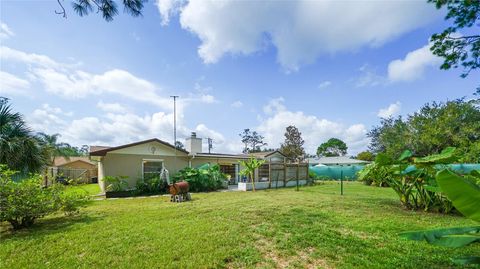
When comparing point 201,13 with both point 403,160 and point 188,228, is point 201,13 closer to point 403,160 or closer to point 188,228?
point 188,228

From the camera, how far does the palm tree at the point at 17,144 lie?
903 centimetres

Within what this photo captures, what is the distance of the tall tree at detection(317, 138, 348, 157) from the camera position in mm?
69438

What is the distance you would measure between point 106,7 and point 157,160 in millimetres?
13222

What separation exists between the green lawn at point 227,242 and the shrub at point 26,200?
0.42 m

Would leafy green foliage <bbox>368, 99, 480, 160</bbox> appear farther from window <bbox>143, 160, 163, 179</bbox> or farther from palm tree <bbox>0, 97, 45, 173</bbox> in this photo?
palm tree <bbox>0, 97, 45, 173</bbox>

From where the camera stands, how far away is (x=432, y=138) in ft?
85.7

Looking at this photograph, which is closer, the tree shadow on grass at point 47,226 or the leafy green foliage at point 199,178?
the tree shadow on grass at point 47,226

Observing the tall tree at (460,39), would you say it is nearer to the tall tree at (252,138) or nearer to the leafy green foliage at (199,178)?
the leafy green foliage at (199,178)

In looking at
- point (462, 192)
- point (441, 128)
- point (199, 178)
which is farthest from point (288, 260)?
point (441, 128)

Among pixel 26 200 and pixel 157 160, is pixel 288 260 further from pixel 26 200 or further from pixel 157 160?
pixel 157 160

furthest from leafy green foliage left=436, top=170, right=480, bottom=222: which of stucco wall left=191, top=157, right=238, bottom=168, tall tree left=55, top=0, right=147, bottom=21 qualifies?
stucco wall left=191, top=157, right=238, bottom=168

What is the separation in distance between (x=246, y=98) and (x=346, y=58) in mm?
6353

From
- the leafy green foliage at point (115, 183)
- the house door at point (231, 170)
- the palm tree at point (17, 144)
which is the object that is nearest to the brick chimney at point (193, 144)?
the house door at point (231, 170)

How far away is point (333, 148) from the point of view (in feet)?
231
